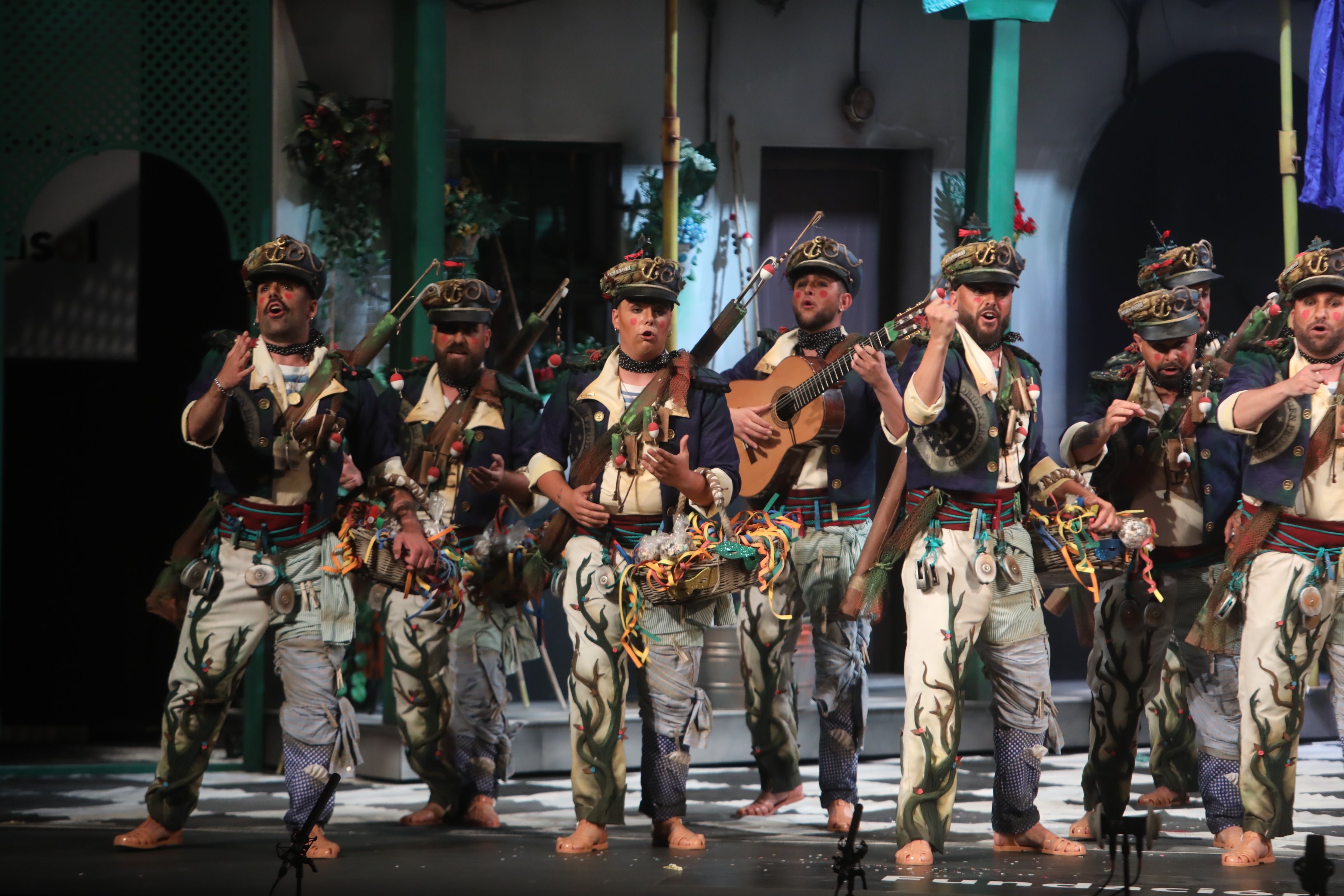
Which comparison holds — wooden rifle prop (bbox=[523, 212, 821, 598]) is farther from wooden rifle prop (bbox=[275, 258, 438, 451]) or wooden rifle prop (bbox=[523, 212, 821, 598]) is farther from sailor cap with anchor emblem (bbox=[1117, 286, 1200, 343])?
sailor cap with anchor emblem (bbox=[1117, 286, 1200, 343])

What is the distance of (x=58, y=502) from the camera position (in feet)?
29.8

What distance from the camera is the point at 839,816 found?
6.96 metres

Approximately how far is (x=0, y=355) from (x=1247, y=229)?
6.19m

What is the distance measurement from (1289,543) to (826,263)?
2.01 m

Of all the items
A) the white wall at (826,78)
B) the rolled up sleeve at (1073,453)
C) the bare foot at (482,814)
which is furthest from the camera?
the white wall at (826,78)

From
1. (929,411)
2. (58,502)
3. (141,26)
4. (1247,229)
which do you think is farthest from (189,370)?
(1247,229)

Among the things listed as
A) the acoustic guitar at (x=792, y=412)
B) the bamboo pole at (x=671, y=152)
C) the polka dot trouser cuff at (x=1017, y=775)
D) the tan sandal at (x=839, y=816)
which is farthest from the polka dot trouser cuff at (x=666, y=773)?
the bamboo pole at (x=671, y=152)

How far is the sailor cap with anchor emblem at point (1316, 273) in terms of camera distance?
238 inches

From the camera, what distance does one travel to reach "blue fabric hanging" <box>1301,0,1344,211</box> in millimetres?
8703

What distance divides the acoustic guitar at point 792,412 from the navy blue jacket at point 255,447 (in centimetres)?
150

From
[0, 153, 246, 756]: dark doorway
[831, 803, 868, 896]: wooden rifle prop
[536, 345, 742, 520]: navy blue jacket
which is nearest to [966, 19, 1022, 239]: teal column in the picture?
[536, 345, 742, 520]: navy blue jacket

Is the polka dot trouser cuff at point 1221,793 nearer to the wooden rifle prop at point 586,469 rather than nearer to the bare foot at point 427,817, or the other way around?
the wooden rifle prop at point 586,469

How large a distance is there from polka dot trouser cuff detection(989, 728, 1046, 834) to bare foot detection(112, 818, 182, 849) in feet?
8.81

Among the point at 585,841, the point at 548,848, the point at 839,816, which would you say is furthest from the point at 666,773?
the point at 839,816
